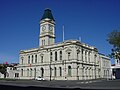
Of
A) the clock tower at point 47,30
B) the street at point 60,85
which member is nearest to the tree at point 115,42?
the street at point 60,85

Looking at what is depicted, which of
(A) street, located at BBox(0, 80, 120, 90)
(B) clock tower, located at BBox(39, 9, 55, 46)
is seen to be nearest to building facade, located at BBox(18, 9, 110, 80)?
(B) clock tower, located at BBox(39, 9, 55, 46)

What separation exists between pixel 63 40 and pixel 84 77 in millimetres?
15008

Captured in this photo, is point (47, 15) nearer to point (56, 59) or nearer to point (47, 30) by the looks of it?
point (47, 30)

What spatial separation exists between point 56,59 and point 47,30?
45.9 ft

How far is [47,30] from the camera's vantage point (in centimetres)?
7806

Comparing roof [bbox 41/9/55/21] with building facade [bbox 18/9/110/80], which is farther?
roof [bbox 41/9/55/21]

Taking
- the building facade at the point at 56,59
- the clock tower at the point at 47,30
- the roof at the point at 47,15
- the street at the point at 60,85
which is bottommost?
the street at the point at 60,85

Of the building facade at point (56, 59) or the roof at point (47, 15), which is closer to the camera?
the building facade at point (56, 59)

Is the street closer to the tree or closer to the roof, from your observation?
the tree

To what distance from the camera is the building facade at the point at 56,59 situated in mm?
65188

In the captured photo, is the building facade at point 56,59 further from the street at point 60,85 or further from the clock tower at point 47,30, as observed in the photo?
the street at point 60,85

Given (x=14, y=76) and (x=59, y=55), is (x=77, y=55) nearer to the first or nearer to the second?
(x=59, y=55)

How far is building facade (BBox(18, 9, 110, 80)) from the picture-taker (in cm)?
6519

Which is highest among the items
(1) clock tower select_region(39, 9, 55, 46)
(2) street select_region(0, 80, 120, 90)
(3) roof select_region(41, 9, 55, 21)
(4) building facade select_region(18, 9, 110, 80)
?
(3) roof select_region(41, 9, 55, 21)
